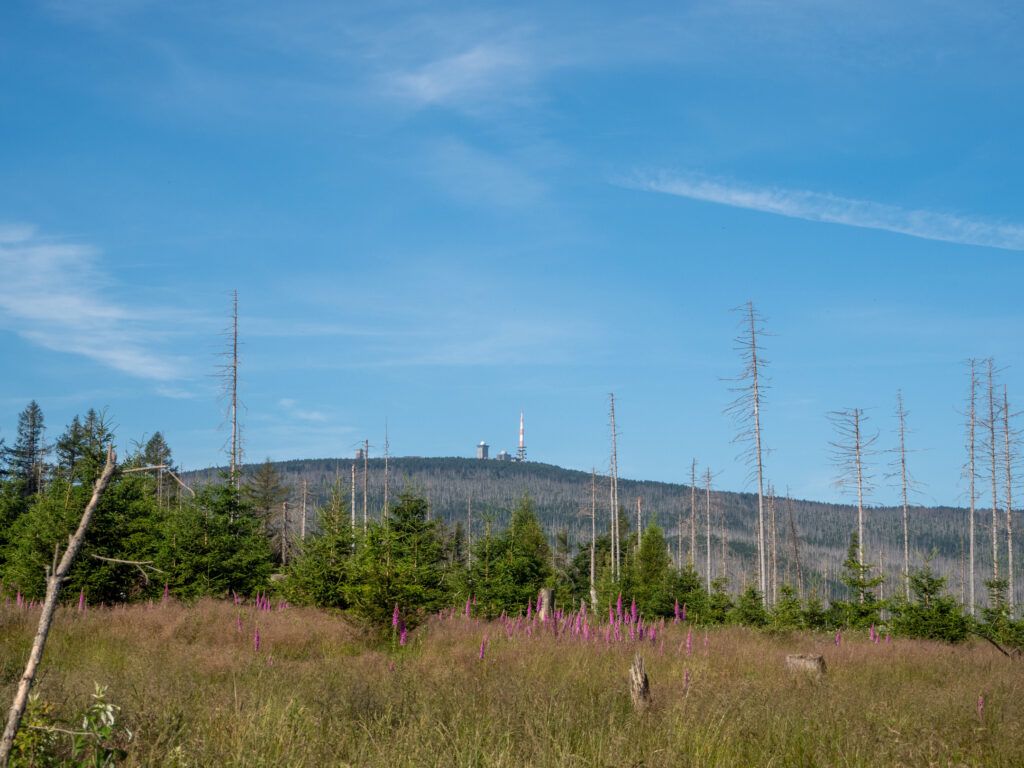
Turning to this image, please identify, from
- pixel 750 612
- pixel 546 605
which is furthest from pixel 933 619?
pixel 546 605

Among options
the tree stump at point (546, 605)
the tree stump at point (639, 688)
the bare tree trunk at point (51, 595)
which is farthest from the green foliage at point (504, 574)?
the bare tree trunk at point (51, 595)

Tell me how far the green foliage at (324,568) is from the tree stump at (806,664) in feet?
34.9

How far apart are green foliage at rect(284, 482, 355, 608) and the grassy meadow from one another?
6.19 m

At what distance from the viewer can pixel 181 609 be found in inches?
630

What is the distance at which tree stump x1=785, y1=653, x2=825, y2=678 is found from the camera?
1255cm

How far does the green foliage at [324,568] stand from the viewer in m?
20.9

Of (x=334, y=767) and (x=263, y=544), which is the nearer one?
(x=334, y=767)

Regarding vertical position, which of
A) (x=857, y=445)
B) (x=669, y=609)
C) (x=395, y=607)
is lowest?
(x=669, y=609)

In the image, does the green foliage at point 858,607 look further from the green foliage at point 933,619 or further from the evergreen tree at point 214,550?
the evergreen tree at point 214,550

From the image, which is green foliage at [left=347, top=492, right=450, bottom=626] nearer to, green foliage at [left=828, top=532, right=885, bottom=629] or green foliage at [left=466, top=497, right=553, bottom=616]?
green foliage at [left=466, top=497, right=553, bottom=616]

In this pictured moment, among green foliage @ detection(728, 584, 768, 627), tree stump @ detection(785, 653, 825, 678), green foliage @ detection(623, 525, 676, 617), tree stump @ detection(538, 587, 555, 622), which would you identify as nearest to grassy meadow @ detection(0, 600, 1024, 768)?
tree stump @ detection(785, 653, 825, 678)

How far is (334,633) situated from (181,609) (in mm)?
3459

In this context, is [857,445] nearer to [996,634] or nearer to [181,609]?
[996,634]

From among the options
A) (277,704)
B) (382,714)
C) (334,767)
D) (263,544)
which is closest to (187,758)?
(334,767)
